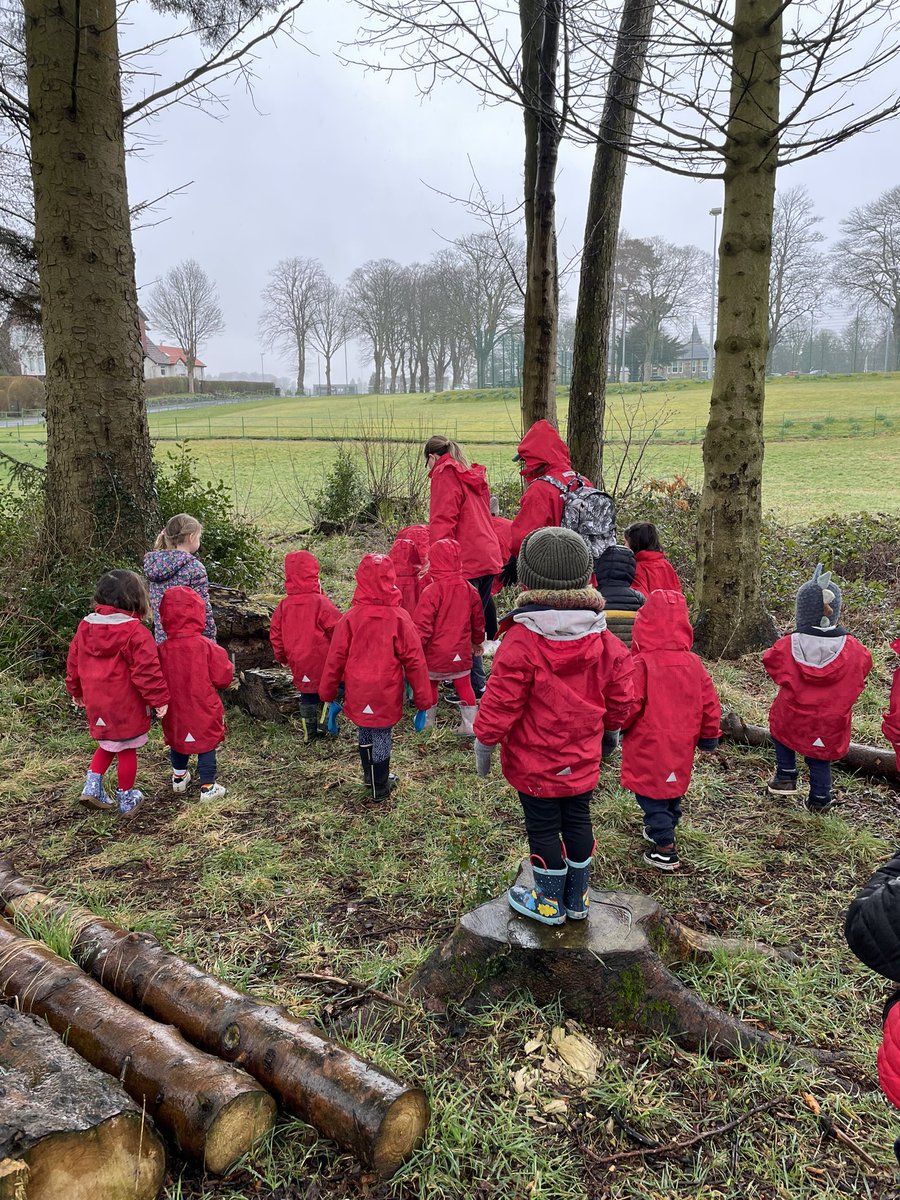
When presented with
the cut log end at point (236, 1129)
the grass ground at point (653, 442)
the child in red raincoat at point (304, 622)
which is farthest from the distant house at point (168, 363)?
the cut log end at point (236, 1129)

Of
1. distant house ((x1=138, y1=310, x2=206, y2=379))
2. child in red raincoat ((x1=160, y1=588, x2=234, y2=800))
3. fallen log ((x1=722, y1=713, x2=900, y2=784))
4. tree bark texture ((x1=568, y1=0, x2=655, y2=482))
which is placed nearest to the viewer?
child in red raincoat ((x1=160, y1=588, x2=234, y2=800))

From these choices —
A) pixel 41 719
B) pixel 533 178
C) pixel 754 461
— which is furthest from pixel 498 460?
pixel 41 719

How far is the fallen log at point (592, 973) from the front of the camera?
2.82 m

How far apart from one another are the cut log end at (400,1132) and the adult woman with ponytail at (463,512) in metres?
3.84

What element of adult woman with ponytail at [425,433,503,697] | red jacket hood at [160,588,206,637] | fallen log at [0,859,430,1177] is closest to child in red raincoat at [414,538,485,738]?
adult woman with ponytail at [425,433,503,697]

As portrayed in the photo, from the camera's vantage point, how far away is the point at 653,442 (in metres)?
28.2

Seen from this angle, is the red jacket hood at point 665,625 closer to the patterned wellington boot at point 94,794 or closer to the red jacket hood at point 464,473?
the red jacket hood at point 464,473

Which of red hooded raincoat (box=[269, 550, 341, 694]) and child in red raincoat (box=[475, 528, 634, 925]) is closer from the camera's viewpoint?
child in red raincoat (box=[475, 528, 634, 925])

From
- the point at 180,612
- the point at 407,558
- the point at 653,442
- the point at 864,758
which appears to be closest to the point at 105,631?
the point at 180,612

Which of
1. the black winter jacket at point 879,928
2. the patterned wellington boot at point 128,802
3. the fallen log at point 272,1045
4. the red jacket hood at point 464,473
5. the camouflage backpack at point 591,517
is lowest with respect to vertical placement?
the patterned wellington boot at point 128,802

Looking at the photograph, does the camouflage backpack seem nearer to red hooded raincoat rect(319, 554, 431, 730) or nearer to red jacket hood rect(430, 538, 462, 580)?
red jacket hood rect(430, 538, 462, 580)

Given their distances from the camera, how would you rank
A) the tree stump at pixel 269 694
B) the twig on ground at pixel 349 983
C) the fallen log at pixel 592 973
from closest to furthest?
the fallen log at pixel 592 973 → the twig on ground at pixel 349 983 → the tree stump at pixel 269 694

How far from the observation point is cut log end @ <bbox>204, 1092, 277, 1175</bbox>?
221 cm

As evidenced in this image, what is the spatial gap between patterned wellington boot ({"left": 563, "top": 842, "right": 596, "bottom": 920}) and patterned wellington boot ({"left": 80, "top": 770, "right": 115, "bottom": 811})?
2.92 m
